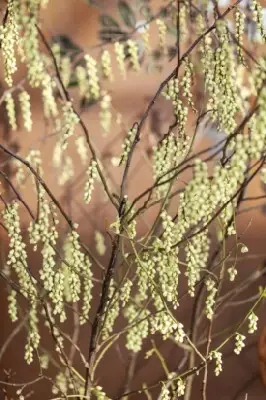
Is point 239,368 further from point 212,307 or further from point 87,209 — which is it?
point 87,209

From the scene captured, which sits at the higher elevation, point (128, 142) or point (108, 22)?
point (108, 22)

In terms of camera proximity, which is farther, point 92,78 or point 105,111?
point 105,111

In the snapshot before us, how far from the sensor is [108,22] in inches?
96.2

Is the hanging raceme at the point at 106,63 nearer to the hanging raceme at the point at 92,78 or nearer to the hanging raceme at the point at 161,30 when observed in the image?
the hanging raceme at the point at 92,78

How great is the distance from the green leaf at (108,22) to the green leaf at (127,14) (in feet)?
0.12

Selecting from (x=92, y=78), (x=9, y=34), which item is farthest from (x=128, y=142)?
(x=92, y=78)

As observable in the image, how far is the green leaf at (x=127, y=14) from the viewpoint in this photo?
2.43m

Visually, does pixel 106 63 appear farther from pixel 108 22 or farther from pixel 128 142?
pixel 128 142

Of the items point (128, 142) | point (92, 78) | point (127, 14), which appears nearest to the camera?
point (128, 142)

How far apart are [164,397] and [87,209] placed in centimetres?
90

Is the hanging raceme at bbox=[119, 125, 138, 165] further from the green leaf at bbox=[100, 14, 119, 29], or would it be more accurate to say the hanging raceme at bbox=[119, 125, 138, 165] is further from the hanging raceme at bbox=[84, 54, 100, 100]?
the green leaf at bbox=[100, 14, 119, 29]

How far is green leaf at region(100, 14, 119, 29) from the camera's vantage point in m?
2.44

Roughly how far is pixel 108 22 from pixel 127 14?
0.25 feet

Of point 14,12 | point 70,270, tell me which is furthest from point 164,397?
point 14,12
